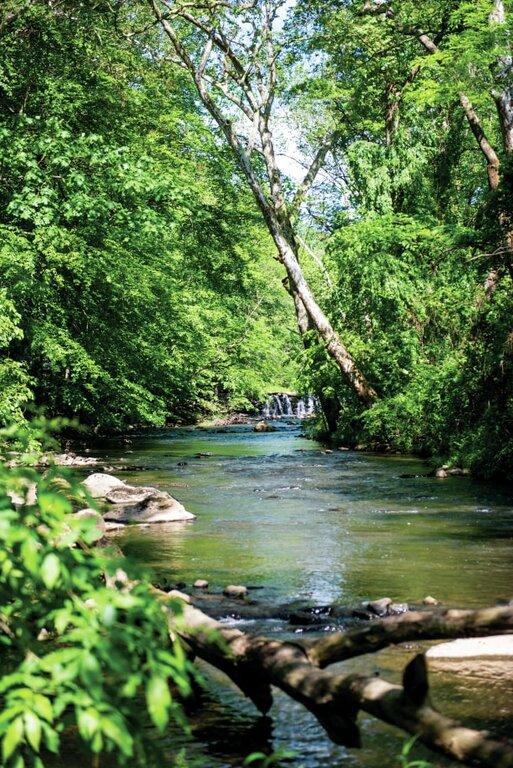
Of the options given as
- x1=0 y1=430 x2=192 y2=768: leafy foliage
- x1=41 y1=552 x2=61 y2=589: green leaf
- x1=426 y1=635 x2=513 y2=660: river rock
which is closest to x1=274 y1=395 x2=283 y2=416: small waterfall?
x1=426 y1=635 x2=513 y2=660: river rock

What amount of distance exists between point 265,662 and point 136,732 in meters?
1.54

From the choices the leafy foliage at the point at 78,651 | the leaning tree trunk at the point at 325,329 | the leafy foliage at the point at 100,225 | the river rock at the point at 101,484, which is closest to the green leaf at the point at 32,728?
the leafy foliage at the point at 78,651

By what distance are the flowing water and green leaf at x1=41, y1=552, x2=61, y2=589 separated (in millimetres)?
2175

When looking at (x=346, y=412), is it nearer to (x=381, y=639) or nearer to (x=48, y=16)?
(x=48, y=16)

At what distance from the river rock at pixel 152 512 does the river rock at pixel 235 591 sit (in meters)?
4.17

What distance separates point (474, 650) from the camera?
583cm

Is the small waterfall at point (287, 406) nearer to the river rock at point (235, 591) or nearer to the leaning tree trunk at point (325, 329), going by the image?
the leaning tree trunk at point (325, 329)

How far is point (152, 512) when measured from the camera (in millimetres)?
11680

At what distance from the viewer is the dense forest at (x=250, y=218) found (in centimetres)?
1725

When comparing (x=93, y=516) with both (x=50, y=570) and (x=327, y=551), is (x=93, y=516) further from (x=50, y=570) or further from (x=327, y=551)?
(x=327, y=551)

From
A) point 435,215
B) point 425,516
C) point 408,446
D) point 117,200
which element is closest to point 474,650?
point 425,516

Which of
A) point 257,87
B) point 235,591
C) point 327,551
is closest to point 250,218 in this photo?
point 257,87

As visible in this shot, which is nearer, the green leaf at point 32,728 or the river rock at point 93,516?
the green leaf at point 32,728

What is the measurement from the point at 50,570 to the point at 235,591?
5.19m
